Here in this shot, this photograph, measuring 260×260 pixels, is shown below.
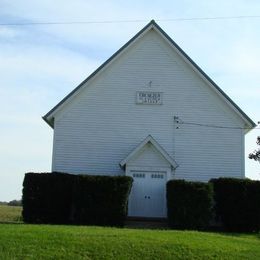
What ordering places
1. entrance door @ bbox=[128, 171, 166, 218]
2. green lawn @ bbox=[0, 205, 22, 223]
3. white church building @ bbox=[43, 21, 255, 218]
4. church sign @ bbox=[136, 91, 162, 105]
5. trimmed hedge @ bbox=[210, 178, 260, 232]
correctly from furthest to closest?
church sign @ bbox=[136, 91, 162, 105]
white church building @ bbox=[43, 21, 255, 218]
entrance door @ bbox=[128, 171, 166, 218]
green lawn @ bbox=[0, 205, 22, 223]
trimmed hedge @ bbox=[210, 178, 260, 232]

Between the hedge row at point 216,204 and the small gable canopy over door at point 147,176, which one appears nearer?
the hedge row at point 216,204

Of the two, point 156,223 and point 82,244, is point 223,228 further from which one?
point 82,244

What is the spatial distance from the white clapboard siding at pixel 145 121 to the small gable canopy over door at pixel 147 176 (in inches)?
33.4

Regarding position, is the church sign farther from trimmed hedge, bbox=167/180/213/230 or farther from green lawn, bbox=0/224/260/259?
green lawn, bbox=0/224/260/259

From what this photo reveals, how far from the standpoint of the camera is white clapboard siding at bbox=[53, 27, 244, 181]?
32469mm

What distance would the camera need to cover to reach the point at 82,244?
67.2 feet

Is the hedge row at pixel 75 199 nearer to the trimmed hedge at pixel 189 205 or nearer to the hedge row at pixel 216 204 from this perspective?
the trimmed hedge at pixel 189 205

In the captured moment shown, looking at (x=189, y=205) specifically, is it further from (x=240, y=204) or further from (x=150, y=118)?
(x=150, y=118)

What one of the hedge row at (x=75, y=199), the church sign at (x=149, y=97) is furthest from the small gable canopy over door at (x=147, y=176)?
the hedge row at (x=75, y=199)

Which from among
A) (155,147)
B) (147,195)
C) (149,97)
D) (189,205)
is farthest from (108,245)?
(149,97)

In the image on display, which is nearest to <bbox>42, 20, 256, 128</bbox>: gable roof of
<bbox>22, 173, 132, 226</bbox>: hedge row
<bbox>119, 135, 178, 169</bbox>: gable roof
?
<bbox>119, 135, 178, 169</bbox>: gable roof

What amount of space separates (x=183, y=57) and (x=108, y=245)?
14.9 m

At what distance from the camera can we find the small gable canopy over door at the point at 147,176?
31.6 meters

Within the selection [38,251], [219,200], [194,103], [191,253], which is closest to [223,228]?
[219,200]
